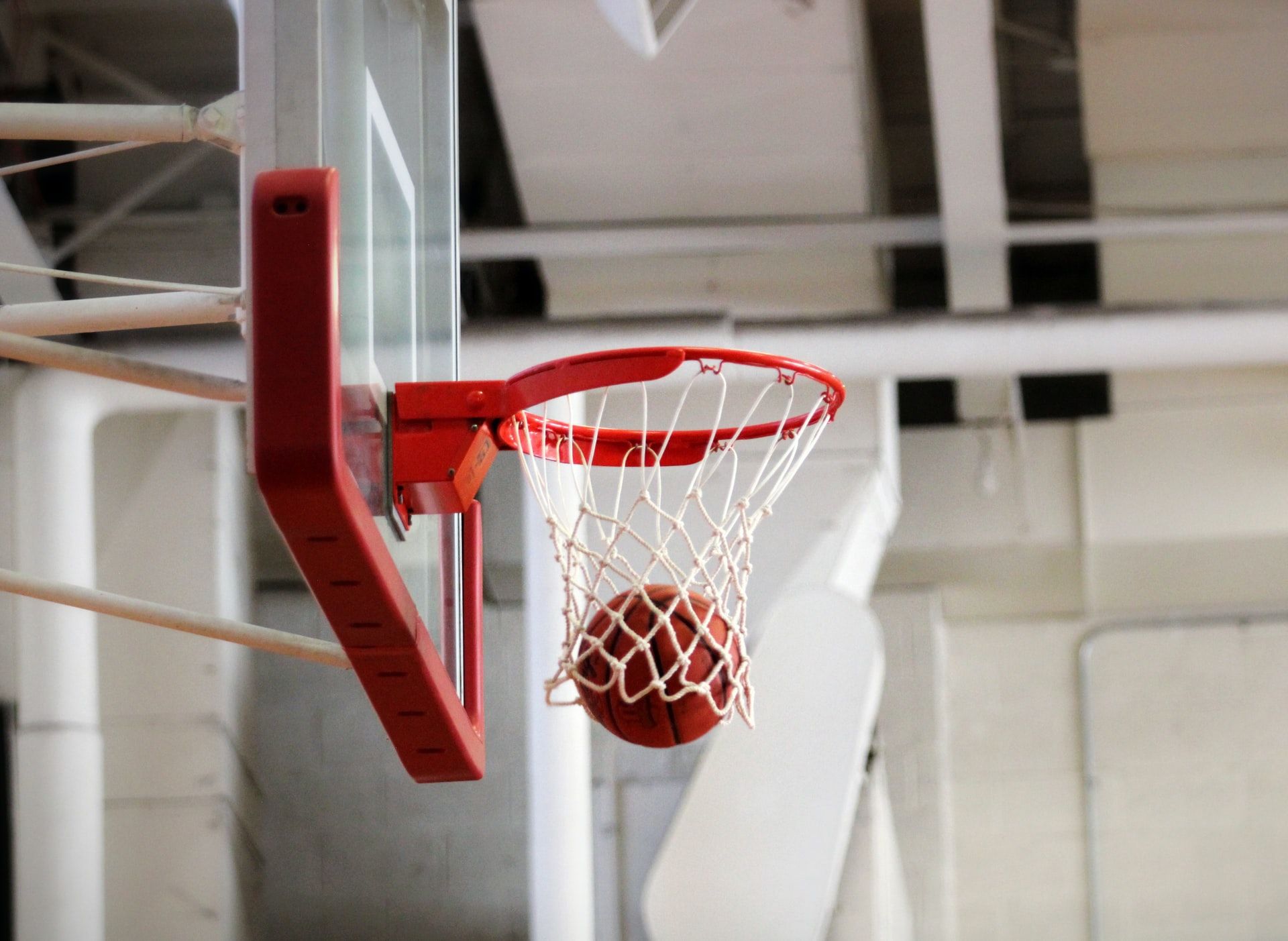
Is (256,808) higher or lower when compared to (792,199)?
lower

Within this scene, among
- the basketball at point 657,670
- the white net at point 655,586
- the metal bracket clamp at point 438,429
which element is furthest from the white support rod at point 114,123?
the basketball at point 657,670

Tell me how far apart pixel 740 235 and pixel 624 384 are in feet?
9.97

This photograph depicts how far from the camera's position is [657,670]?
2.50 meters

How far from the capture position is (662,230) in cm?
532

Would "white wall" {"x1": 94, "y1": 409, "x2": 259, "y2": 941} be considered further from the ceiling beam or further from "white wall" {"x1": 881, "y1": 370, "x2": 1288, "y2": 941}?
"white wall" {"x1": 881, "y1": 370, "x2": 1288, "y2": 941}

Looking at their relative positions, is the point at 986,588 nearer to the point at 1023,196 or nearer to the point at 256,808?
the point at 1023,196

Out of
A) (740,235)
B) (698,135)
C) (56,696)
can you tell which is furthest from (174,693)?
(698,135)

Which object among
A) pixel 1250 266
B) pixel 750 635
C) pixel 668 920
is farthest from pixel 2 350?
pixel 1250 266

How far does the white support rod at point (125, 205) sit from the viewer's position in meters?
5.38

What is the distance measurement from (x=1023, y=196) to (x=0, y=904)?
17.2 ft

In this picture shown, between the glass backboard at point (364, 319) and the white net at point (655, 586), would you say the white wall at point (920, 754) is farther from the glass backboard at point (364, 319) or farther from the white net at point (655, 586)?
the glass backboard at point (364, 319)

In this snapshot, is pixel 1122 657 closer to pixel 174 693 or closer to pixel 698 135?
pixel 698 135

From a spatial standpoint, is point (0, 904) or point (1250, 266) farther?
point (1250, 266)

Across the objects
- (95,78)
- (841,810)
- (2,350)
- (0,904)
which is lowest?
(0,904)
